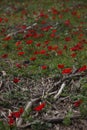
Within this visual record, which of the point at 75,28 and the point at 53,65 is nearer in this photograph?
the point at 53,65

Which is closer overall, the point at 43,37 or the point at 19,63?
the point at 19,63

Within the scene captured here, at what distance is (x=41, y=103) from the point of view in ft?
23.8

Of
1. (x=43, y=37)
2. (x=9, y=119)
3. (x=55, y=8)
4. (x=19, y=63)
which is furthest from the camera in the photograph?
(x=55, y=8)

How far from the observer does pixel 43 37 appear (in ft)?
39.6

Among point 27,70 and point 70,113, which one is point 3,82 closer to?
point 27,70

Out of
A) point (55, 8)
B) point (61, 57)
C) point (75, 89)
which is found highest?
point (75, 89)

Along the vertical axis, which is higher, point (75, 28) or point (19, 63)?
point (19, 63)

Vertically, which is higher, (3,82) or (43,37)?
(3,82)

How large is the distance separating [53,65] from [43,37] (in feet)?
10.3

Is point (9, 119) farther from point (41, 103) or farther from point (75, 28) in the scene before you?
point (75, 28)

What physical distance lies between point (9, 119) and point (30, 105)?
21.6 inches

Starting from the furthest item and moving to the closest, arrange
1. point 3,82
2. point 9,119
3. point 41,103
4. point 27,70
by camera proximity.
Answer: point 27,70 → point 3,82 → point 41,103 → point 9,119

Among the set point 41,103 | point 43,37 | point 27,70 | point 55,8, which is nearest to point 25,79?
point 27,70

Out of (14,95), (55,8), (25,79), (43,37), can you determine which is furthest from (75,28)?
(14,95)
